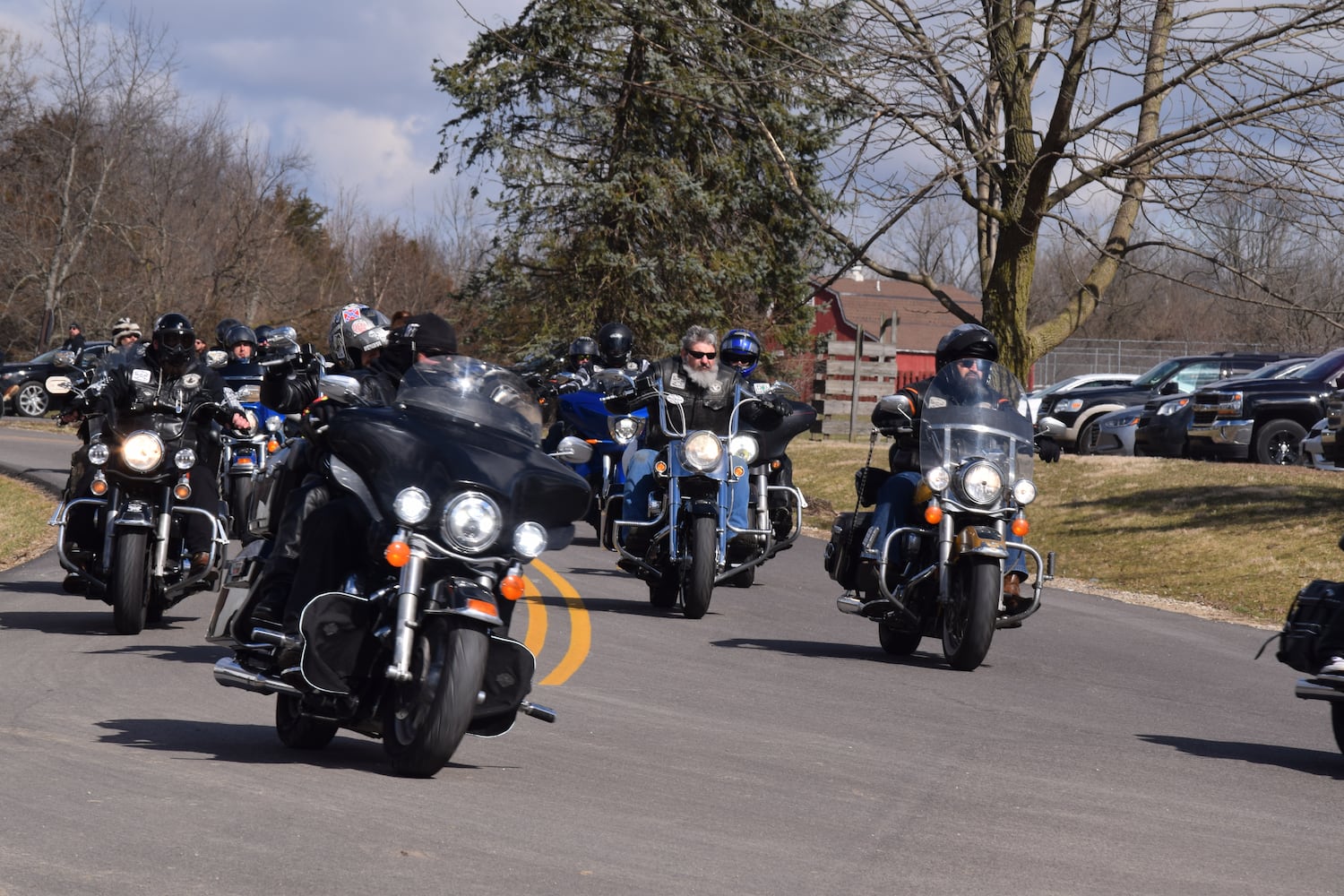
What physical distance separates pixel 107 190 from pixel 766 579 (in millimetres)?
41308

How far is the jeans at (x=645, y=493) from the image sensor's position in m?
13.6

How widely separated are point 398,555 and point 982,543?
15.8ft

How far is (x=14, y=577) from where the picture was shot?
1433 cm

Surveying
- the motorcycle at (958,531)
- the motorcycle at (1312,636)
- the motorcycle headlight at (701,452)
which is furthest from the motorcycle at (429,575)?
the motorcycle headlight at (701,452)

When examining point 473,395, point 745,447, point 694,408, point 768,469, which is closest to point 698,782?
point 473,395

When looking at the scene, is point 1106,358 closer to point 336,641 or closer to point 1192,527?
point 1192,527

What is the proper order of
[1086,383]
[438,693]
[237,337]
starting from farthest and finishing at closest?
[1086,383], [237,337], [438,693]

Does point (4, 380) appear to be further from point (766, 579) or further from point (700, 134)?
point (766, 579)

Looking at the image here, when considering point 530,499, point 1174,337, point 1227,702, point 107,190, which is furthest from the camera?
point 1174,337

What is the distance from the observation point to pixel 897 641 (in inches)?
462

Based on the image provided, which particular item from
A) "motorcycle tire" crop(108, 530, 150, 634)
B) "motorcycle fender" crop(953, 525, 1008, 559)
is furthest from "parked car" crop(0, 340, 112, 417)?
"motorcycle fender" crop(953, 525, 1008, 559)

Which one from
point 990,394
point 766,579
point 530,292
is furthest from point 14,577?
point 530,292

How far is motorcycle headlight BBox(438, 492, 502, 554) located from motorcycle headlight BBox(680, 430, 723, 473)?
22.8 feet

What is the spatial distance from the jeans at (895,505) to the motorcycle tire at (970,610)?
1.77 ft
